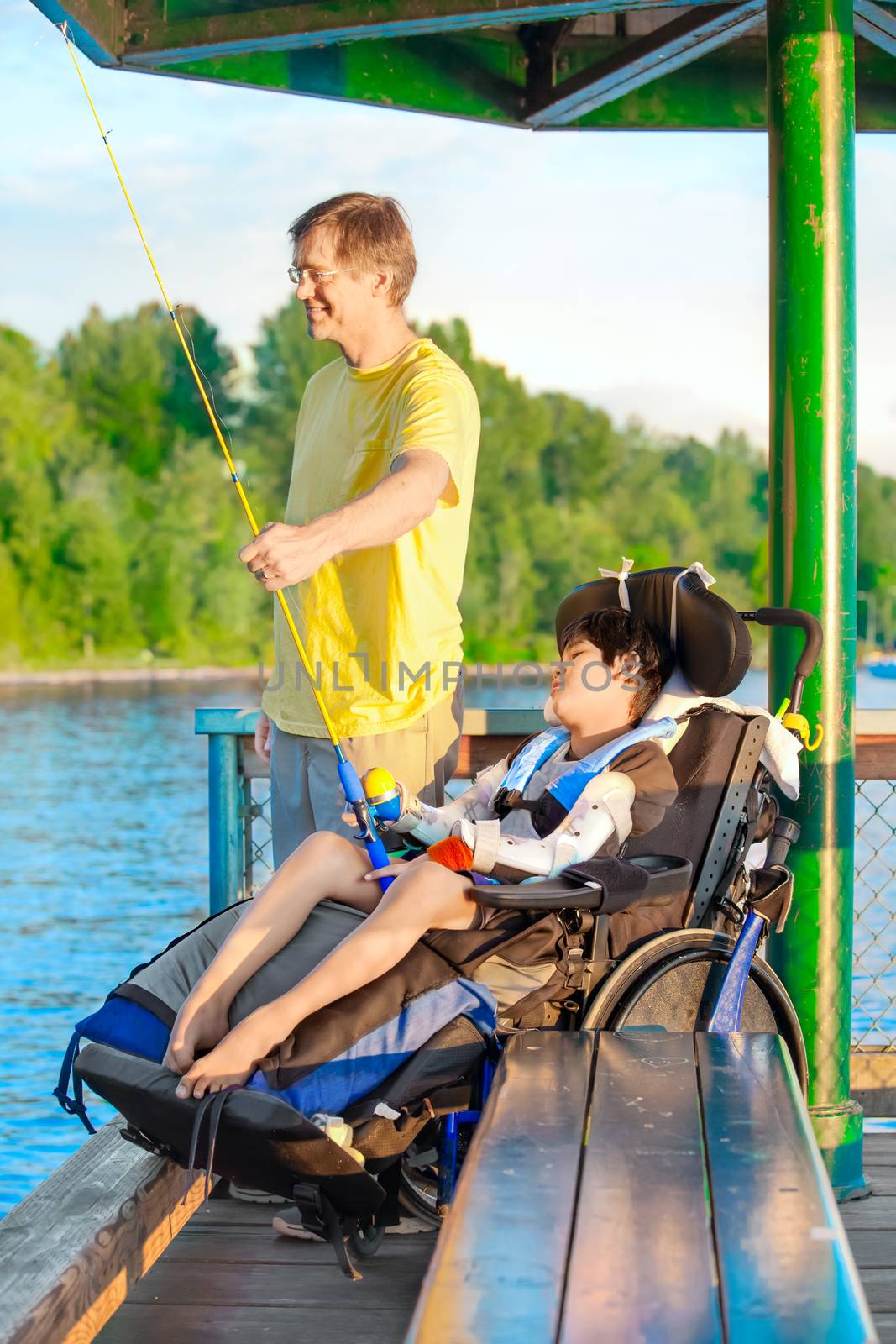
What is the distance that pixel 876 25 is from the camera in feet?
11.3

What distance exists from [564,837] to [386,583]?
0.58 meters

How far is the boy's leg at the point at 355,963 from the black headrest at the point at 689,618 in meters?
0.72

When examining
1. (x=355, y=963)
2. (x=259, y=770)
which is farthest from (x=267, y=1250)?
(x=259, y=770)

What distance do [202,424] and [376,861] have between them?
176 ft

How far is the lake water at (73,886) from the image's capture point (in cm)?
560

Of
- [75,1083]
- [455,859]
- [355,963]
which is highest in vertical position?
[455,859]

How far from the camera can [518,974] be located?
248 cm

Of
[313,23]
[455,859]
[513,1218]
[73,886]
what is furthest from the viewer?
[73,886]

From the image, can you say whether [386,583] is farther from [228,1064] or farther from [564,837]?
[228,1064]

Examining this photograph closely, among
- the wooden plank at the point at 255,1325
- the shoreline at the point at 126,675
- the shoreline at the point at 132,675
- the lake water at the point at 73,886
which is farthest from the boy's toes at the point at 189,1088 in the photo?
the shoreline at the point at 132,675

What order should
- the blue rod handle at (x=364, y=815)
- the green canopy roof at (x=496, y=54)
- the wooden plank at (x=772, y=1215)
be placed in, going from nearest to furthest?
1. the wooden plank at (x=772, y=1215)
2. the blue rod handle at (x=364, y=815)
3. the green canopy roof at (x=496, y=54)

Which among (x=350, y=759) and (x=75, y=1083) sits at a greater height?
(x=350, y=759)

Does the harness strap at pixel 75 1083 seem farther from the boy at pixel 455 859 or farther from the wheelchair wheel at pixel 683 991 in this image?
the wheelchair wheel at pixel 683 991

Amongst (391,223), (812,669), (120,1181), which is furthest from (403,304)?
(120,1181)
